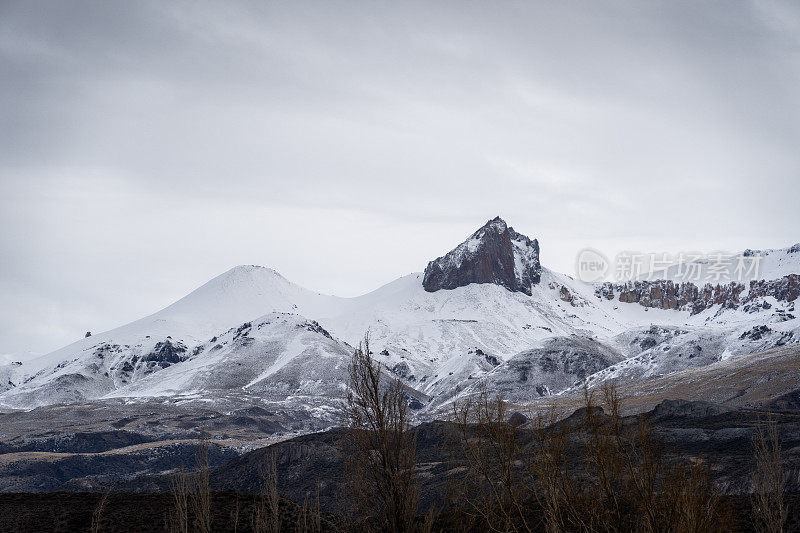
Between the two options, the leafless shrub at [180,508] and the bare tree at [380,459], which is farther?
the bare tree at [380,459]

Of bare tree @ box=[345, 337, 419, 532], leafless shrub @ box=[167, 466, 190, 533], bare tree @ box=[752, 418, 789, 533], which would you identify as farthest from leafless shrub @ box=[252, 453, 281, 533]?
bare tree @ box=[752, 418, 789, 533]

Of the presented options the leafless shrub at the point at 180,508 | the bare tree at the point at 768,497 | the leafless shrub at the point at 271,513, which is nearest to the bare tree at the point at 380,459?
the leafless shrub at the point at 271,513

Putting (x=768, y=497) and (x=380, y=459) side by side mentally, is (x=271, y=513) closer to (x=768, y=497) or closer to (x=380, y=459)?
(x=380, y=459)

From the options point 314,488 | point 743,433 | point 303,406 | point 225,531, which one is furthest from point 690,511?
point 303,406

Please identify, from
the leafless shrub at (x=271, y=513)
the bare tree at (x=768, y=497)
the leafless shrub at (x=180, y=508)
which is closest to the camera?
the leafless shrub at (x=180, y=508)

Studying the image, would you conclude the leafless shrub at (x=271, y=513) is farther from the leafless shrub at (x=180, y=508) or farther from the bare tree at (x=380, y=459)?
the bare tree at (x=380, y=459)

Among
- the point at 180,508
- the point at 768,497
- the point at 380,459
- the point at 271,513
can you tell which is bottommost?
the point at 768,497

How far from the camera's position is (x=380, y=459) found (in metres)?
29.3

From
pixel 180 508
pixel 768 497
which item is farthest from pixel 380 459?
pixel 768 497

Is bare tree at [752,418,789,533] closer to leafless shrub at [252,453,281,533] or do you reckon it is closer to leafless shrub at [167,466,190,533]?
leafless shrub at [252,453,281,533]

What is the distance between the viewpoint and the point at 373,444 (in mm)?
29844

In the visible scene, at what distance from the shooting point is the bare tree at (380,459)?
28.4 m

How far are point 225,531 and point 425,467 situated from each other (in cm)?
4403

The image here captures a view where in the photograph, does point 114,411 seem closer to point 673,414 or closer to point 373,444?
point 673,414
